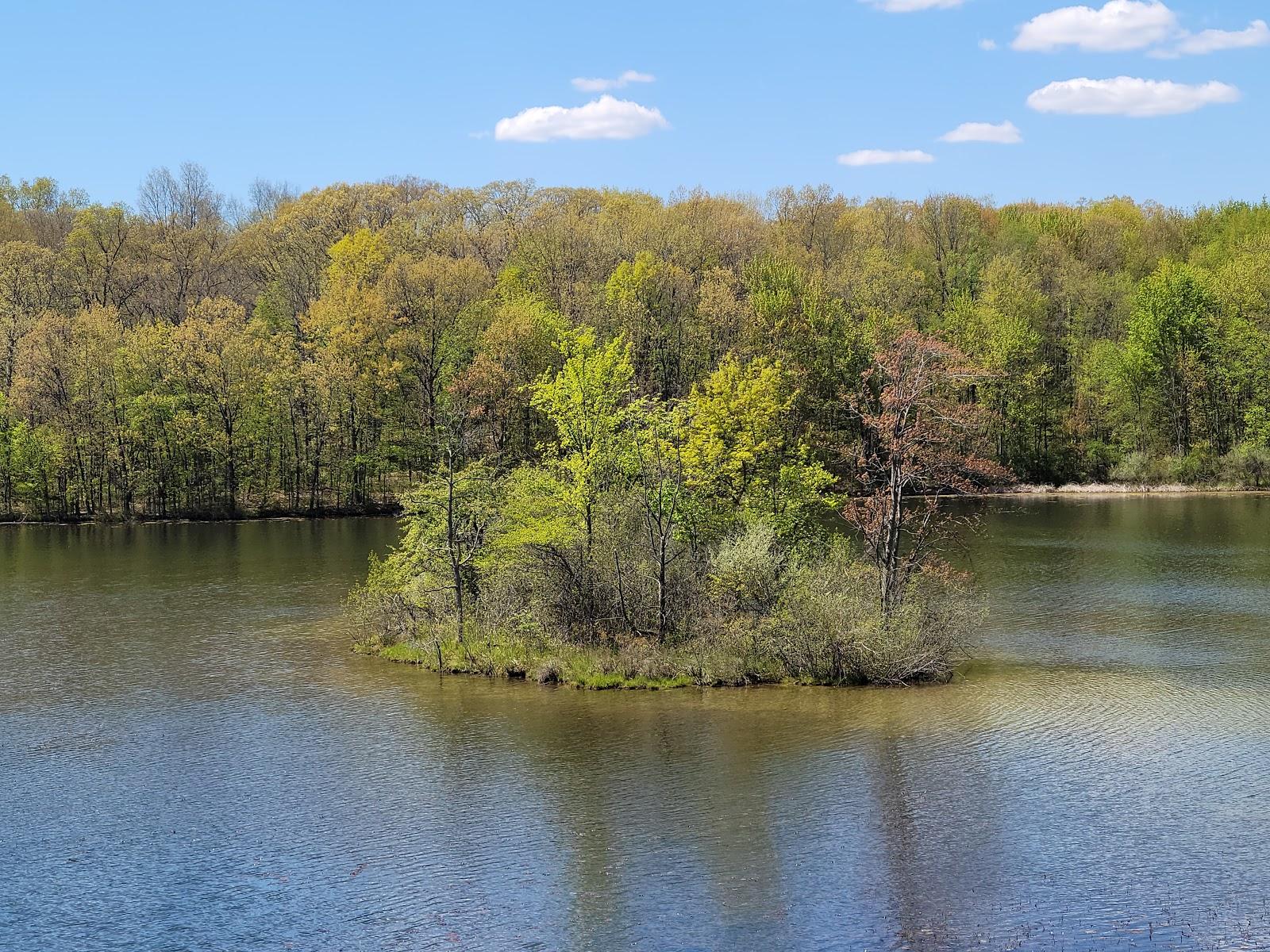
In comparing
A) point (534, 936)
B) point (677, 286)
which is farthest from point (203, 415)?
point (534, 936)

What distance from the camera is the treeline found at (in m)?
73.6

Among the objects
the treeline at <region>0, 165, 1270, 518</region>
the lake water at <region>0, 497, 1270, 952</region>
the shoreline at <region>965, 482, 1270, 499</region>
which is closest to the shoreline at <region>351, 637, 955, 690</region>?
the lake water at <region>0, 497, 1270, 952</region>

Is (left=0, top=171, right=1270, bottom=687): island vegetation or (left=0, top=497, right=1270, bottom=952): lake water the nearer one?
(left=0, top=497, right=1270, bottom=952): lake water

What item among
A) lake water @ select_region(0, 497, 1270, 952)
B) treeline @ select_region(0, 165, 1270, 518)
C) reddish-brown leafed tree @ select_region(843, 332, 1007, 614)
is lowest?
lake water @ select_region(0, 497, 1270, 952)

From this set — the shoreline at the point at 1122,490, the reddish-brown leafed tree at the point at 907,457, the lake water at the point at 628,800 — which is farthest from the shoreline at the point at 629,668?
the shoreline at the point at 1122,490

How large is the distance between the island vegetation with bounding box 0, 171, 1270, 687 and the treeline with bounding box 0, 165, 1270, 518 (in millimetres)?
218

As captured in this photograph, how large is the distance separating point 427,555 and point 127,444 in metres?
45.9

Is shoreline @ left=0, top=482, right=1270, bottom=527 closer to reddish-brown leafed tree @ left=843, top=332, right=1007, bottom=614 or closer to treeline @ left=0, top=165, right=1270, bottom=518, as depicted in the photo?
treeline @ left=0, top=165, right=1270, bottom=518

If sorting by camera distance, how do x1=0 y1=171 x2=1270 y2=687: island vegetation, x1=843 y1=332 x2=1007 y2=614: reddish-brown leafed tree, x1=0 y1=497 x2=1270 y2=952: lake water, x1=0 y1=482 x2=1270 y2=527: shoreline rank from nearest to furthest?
1. x1=0 y1=497 x2=1270 y2=952: lake water
2. x1=843 y1=332 x2=1007 y2=614: reddish-brown leafed tree
3. x1=0 y1=171 x2=1270 y2=687: island vegetation
4. x1=0 y1=482 x2=1270 y2=527: shoreline

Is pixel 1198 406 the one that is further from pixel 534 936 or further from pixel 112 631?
pixel 534 936

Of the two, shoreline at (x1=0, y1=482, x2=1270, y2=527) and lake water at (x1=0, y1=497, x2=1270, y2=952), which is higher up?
shoreline at (x1=0, y1=482, x2=1270, y2=527)

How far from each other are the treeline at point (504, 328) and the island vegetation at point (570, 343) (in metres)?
0.22

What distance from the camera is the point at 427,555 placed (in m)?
35.4

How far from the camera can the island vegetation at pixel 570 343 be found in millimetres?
48531
